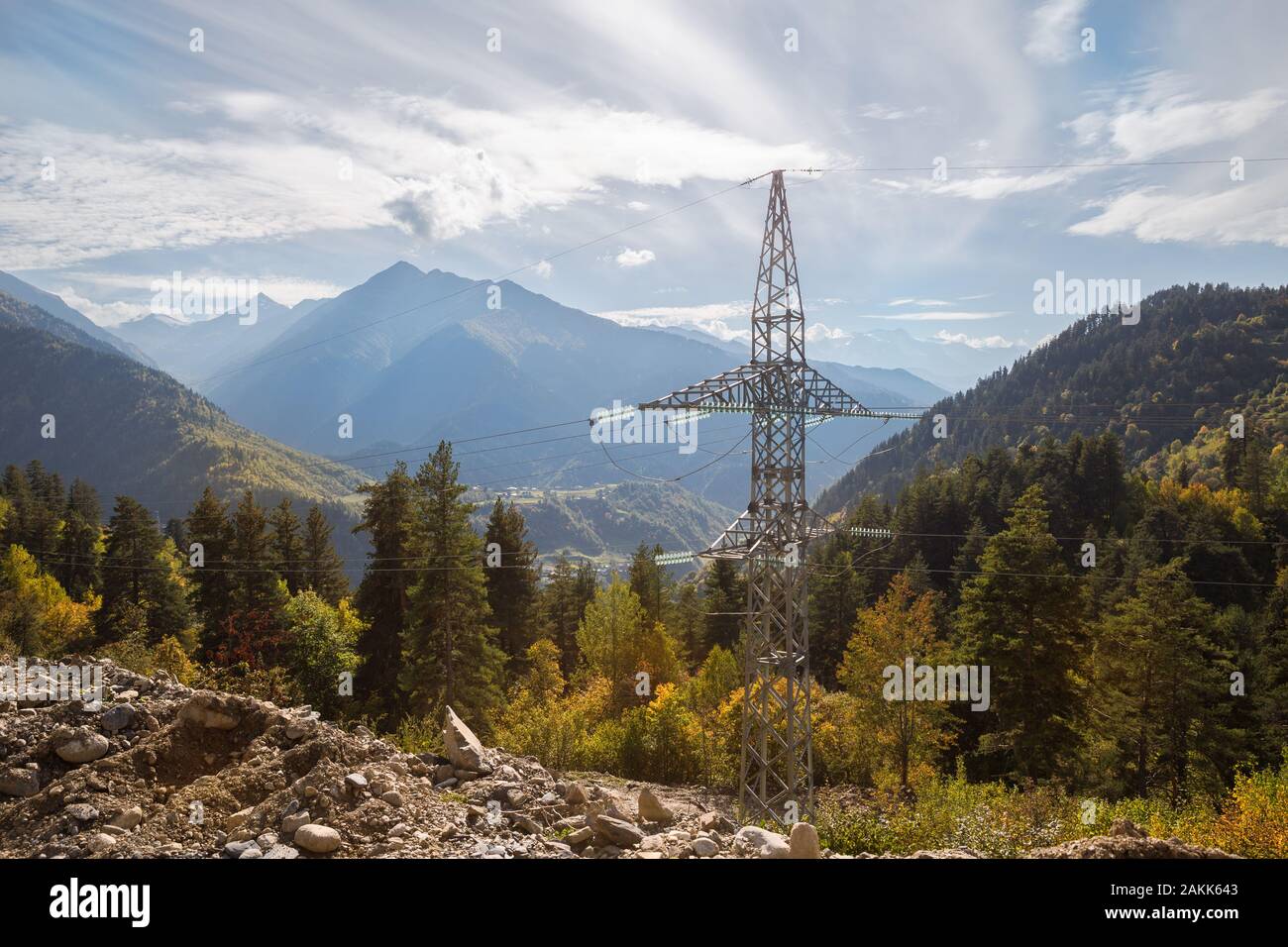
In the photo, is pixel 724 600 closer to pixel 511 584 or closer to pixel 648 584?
pixel 648 584

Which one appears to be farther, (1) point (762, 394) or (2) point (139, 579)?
(2) point (139, 579)

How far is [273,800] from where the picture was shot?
10352 mm

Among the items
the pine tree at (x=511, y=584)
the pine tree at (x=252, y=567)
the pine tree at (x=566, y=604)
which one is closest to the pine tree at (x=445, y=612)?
the pine tree at (x=252, y=567)

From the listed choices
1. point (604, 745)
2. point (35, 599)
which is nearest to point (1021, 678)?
point (604, 745)

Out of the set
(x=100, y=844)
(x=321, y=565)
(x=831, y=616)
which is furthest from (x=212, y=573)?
(x=831, y=616)

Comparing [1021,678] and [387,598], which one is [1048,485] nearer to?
[1021,678]

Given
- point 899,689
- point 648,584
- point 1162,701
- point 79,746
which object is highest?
point 79,746

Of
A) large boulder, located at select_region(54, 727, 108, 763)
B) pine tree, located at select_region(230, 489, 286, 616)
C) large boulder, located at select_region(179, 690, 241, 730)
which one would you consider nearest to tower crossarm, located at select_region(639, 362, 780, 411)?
large boulder, located at select_region(179, 690, 241, 730)

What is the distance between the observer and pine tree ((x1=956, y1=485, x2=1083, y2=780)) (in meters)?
28.2

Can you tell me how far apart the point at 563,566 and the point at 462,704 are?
3194 centimetres

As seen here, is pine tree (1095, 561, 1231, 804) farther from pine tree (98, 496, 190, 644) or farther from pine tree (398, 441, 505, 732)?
pine tree (98, 496, 190, 644)

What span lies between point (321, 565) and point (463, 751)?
37833 mm

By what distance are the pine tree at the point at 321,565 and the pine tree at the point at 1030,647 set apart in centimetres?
3845

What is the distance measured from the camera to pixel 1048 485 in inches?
3073
